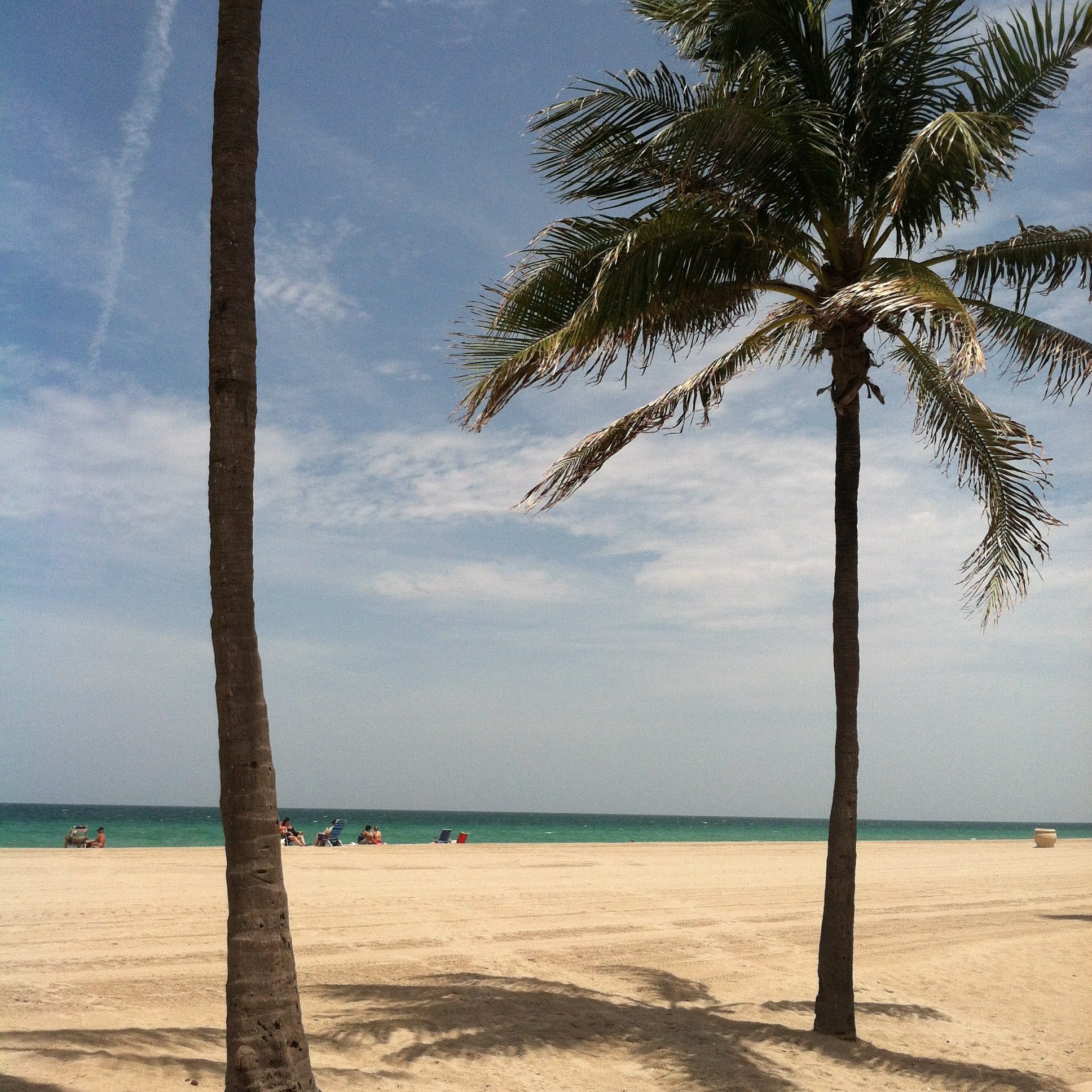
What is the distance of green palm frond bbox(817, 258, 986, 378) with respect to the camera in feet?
19.2

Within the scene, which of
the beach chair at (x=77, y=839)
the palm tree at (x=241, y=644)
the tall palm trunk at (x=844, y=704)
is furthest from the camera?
the beach chair at (x=77, y=839)

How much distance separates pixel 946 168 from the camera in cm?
702

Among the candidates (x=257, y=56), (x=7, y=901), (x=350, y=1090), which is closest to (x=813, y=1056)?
(x=350, y=1090)

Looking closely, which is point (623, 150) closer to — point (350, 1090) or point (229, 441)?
point (229, 441)

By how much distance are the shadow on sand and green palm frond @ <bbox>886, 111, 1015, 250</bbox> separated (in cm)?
571

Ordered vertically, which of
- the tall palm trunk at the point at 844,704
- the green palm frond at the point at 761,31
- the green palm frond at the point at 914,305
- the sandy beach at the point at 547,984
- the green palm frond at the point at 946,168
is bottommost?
the sandy beach at the point at 547,984

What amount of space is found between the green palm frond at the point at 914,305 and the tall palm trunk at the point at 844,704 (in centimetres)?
54

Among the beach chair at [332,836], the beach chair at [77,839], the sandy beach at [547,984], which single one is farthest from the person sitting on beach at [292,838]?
the sandy beach at [547,984]

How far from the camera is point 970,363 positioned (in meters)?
5.77

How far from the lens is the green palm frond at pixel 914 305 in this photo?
5855 mm

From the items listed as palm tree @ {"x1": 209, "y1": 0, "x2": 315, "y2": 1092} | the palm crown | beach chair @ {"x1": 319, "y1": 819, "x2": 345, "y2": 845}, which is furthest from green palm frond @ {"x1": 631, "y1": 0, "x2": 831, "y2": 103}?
beach chair @ {"x1": 319, "y1": 819, "x2": 345, "y2": 845}

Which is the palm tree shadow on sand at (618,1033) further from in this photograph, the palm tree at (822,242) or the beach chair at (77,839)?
the beach chair at (77,839)

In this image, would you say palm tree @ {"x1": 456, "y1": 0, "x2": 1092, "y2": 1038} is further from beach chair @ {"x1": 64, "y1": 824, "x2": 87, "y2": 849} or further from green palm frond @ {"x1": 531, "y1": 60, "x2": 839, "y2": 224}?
beach chair @ {"x1": 64, "y1": 824, "x2": 87, "y2": 849}

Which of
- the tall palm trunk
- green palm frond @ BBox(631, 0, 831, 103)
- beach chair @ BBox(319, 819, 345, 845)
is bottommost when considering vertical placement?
beach chair @ BBox(319, 819, 345, 845)
